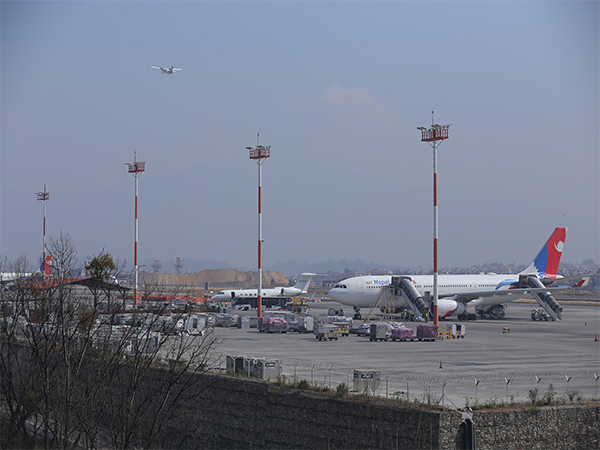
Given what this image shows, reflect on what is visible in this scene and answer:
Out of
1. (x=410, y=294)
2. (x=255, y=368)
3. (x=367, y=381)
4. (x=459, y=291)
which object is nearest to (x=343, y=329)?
(x=410, y=294)

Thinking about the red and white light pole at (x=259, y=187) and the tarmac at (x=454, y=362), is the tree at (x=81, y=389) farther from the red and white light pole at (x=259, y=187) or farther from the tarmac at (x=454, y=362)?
the red and white light pole at (x=259, y=187)

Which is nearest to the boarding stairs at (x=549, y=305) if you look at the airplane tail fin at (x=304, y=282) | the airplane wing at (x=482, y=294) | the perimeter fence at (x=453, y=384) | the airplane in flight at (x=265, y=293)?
the airplane wing at (x=482, y=294)

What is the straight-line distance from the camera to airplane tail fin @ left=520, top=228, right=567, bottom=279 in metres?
99.6

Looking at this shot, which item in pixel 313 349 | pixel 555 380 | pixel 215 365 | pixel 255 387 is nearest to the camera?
pixel 255 387

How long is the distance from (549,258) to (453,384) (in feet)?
234

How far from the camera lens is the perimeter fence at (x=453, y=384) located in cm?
3036

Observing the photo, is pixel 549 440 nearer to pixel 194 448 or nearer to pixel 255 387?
pixel 255 387

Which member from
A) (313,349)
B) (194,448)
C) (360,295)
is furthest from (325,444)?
(360,295)

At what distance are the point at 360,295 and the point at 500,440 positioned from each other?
62628 mm

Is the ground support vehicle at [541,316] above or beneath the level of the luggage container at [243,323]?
beneath

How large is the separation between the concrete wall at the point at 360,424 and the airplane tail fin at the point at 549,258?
242 feet

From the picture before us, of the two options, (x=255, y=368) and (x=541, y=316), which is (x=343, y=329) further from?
(x=541, y=316)

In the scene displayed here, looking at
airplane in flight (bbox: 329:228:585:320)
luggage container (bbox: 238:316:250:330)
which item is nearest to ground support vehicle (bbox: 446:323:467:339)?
airplane in flight (bbox: 329:228:585:320)

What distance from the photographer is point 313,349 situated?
52.6m
